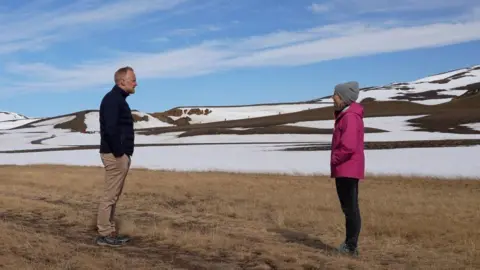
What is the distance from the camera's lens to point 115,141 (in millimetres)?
8023

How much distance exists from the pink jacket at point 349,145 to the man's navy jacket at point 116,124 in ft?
10.2

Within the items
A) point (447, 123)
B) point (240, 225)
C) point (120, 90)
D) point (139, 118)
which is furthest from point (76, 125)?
point (120, 90)

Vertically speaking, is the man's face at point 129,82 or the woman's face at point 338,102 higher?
the man's face at point 129,82

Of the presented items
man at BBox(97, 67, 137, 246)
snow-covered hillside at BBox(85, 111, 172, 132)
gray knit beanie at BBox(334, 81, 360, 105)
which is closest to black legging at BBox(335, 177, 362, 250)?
gray knit beanie at BBox(334, 81, 360, 105)

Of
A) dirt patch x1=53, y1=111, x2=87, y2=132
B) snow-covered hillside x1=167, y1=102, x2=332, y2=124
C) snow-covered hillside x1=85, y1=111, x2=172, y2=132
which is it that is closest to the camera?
dirt patch x1=53, y1=111, x2=87, y2=132

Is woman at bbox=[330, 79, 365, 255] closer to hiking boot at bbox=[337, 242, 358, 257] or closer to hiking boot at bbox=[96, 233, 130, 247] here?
hiking boot at bbox=[337, 242, 358, 257]

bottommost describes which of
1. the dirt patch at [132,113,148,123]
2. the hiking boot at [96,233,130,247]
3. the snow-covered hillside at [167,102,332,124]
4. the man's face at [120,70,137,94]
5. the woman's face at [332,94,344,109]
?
the hiking boot at [96,233,130,247]

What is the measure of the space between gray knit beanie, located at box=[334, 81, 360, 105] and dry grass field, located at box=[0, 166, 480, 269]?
2240 millimetres

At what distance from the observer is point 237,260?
7203 millimetres

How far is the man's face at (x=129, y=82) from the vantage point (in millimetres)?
8289

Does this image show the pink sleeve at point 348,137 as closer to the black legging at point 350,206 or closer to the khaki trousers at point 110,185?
the black legging at point 350,206

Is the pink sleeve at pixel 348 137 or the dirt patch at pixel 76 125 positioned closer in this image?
the pink sleeve at pixel 348 137

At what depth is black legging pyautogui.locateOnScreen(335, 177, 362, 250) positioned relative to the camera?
777 cm

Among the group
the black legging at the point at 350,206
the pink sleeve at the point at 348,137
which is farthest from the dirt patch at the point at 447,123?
the pink sleeve at the point at 348,137
